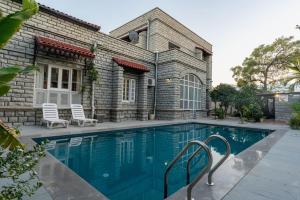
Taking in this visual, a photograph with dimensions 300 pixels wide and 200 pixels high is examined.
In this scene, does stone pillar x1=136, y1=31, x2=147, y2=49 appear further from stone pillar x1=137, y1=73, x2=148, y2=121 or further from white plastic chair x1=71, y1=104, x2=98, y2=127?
white plastic chair x1=71, y1=104, x2=98, y2=127

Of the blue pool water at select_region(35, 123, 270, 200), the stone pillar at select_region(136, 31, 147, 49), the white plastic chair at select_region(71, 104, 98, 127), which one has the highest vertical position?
the stone pillar at select_region(136, 31, 147, 49)

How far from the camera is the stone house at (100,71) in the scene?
333 inches

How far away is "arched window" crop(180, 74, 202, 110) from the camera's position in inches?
615

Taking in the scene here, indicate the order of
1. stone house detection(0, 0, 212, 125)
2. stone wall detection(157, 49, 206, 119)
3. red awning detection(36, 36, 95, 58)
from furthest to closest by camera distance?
stone wall detection(157, 49, 206, 119) → stone house detection(0, 0, 212, 125) → red awning detection(36, 36, 95, 58)

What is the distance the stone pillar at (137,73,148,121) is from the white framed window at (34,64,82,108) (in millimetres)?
4495

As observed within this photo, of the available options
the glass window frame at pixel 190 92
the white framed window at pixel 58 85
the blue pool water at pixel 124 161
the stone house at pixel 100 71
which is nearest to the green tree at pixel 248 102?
the glass window frame at pixel 190 92

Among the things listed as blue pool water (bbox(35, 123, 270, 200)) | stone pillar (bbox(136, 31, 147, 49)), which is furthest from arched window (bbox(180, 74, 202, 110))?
blue pool water (bbox(35, 123, 270, 200))

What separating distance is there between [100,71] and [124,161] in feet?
25.1

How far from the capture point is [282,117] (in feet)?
54.1

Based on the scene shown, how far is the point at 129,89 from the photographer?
13.5 metres

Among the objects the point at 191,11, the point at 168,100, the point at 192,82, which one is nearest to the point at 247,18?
the point at 191,11

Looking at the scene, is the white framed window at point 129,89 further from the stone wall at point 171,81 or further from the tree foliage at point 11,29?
the tree foliage at point 11,29

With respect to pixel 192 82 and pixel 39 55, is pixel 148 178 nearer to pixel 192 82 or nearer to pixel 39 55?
pixel 39 55

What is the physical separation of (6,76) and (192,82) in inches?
645
